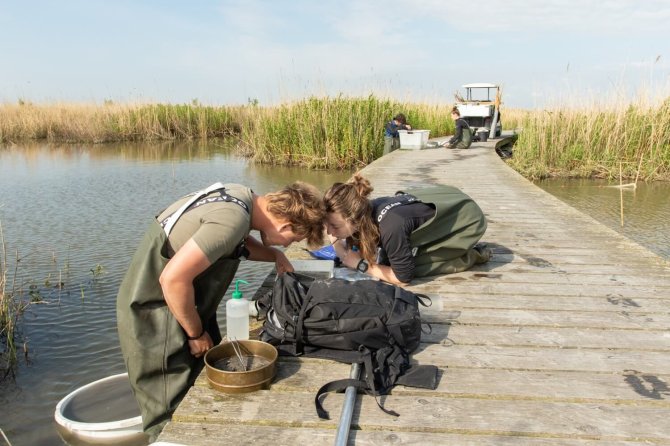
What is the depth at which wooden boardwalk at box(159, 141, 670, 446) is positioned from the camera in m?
2.04

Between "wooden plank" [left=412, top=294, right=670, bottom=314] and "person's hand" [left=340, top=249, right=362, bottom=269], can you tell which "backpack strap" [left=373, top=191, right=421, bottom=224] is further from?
"wooden plank" [left=412, top=294, right=670, bottom=314]

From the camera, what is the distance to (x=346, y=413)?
6.79 ft

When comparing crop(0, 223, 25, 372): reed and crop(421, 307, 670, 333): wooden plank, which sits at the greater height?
crop(421, 307, 670, 333): wooden plank

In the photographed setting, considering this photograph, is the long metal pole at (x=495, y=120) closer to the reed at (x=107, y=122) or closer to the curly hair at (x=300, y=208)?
the reed at (x=107, y=122)

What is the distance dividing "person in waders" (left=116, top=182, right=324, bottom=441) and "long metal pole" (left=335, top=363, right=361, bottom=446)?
0.72 m

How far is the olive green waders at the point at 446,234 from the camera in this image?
3.77 meters

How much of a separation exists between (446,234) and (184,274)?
7.00 feet

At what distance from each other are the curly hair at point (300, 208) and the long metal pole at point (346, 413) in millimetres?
674

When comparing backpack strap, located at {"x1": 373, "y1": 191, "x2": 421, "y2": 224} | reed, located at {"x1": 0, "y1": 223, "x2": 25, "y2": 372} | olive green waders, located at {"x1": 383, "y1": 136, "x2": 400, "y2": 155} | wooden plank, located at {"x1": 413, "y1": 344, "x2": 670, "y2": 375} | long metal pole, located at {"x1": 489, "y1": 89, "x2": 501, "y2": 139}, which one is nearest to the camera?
wooden plank, located at {"x1": 413, "y1": 344, "x2": 670, "y2": 375}

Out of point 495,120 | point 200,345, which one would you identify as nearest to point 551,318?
point 200,345

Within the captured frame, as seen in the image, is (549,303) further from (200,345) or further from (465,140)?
(465,140)

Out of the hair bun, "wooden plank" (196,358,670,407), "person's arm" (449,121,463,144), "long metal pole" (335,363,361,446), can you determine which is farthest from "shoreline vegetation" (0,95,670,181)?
"long metal pole" (335,363,361,446)

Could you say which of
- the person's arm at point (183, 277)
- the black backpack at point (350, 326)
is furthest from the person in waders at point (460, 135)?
the person's arm at point (183, 277)

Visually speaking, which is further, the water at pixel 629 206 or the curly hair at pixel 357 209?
the water at pixel 629 206
